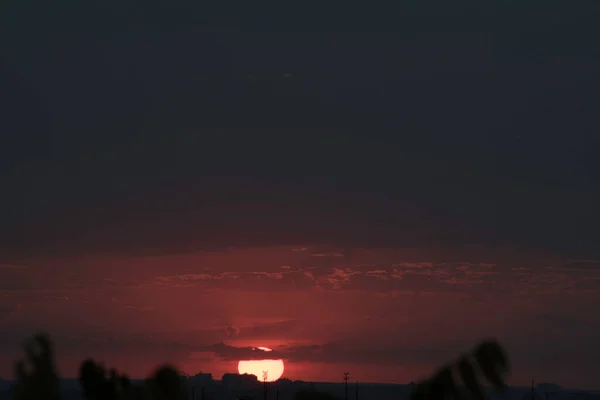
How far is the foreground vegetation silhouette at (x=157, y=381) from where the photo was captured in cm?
2109

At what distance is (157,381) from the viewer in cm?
2314

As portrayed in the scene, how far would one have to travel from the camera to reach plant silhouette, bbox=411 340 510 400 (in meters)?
20.9

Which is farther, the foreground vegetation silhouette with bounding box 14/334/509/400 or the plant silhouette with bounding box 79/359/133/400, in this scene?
the plant silhouette with bounding box 79/359/133/400

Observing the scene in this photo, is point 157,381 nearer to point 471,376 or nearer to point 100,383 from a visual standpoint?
point 100,383

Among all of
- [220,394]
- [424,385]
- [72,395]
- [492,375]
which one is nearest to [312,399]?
[424,385]

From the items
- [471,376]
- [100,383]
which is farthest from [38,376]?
[471,376]

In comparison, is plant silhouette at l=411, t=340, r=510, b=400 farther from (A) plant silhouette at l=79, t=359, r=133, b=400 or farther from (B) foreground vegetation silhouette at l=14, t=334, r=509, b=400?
(A) plant silhouette at l=79, t=359, r=133, b=400

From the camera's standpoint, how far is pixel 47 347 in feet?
78.7

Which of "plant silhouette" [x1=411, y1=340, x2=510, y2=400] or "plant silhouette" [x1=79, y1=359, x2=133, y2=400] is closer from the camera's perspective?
"plant silhouette" [x1=411, y1=340, x2=510, y2=400]

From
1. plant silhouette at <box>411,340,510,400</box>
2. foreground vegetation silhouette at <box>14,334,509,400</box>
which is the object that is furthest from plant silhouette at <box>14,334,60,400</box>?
plant silhouette at <box>411,340,510,400</box>

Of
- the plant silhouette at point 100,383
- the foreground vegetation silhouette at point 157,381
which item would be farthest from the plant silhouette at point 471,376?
the plant silhouette at point 100,383

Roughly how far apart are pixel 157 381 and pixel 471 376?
733 centimetres

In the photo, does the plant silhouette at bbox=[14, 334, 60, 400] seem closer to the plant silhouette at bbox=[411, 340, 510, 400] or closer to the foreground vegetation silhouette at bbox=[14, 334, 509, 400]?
the foreground vegetation silhouette at bbox=[14, 334, 509, 400]

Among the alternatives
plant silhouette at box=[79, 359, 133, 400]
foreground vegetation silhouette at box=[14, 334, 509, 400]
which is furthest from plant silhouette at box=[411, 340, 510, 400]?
plant silhouette at box=[79, 359, 133, 400]
